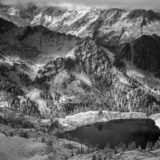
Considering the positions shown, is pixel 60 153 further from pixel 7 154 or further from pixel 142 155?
pixel 142 155

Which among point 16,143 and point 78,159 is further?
point 16,143

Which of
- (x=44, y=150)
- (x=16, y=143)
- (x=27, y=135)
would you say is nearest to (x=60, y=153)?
(x=44, y=150)

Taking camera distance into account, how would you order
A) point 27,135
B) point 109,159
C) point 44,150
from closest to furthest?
1. point 109,159
2. point 44,150
3. point 27,135

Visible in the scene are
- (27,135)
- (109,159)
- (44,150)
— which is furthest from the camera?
(27,135)

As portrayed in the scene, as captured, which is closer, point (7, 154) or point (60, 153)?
point (7, 154)

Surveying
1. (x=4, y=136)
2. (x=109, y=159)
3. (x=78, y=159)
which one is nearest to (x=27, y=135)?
(x=4, y=136)

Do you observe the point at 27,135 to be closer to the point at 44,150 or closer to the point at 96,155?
the point at 44,150

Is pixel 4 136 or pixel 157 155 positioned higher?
pixel 4 136

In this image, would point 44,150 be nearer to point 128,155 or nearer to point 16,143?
point 16,143
